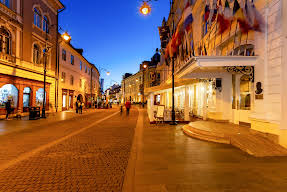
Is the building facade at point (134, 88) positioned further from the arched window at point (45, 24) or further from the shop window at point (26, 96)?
the shop window at point (26, 96)

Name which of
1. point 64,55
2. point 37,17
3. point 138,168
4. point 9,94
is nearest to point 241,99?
point 138,168

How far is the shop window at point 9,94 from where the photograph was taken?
47.0ft

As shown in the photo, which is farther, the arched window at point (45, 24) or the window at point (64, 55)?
the window at point (64, 55)

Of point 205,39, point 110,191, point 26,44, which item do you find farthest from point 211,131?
point 26,44

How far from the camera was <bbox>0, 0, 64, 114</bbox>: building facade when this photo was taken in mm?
14445

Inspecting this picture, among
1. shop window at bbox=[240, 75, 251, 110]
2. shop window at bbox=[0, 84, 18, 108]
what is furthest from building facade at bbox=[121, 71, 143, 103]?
shop window at bbox=[240, 75, 251, 110]

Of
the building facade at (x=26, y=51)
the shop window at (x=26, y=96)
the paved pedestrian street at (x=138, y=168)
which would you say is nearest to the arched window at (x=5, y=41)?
the building facade at (x=26, y=51)

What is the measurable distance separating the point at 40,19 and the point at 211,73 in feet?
65.1

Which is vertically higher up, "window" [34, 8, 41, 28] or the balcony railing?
"window" [34, 8, 41, 28]

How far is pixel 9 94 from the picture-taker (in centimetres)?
1505

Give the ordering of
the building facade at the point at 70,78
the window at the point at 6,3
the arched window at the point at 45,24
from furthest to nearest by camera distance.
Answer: the building facade at the point at 70,78 → the arched window at the point at 45,24 → the window at the point at 6,3

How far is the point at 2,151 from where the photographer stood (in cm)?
563

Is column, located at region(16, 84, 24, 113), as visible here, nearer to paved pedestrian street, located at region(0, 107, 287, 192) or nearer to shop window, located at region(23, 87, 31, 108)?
shop window, located at region(23, 87, 31, 108)

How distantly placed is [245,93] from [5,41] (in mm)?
18970
